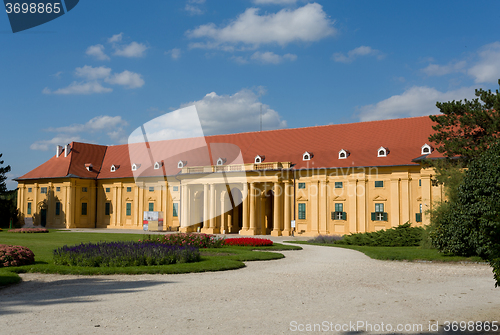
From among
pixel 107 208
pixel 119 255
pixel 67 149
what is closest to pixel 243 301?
pixel 119 255

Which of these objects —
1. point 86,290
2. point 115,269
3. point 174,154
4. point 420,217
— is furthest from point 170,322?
point 174,154

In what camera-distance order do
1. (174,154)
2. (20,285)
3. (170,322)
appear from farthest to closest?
1. (174,154)
2. (20,285)
3. (170,322)

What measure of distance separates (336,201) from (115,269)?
39477 mm

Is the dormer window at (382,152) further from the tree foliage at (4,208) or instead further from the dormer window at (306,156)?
the tree foliage at (4,208)

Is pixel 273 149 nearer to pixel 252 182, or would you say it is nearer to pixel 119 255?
pixel 252 182

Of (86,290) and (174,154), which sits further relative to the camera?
(174,154)

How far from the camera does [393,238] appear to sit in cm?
3488

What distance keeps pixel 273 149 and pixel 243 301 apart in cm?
4819

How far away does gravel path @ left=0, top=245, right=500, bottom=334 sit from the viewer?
895 centimetres

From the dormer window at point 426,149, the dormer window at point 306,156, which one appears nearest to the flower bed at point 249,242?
the dormer window at point 306,156

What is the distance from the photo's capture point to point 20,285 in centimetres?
1423

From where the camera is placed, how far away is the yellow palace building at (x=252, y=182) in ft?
167

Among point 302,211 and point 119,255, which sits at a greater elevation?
point 302,211

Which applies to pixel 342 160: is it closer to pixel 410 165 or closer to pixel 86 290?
pixel 410 165
